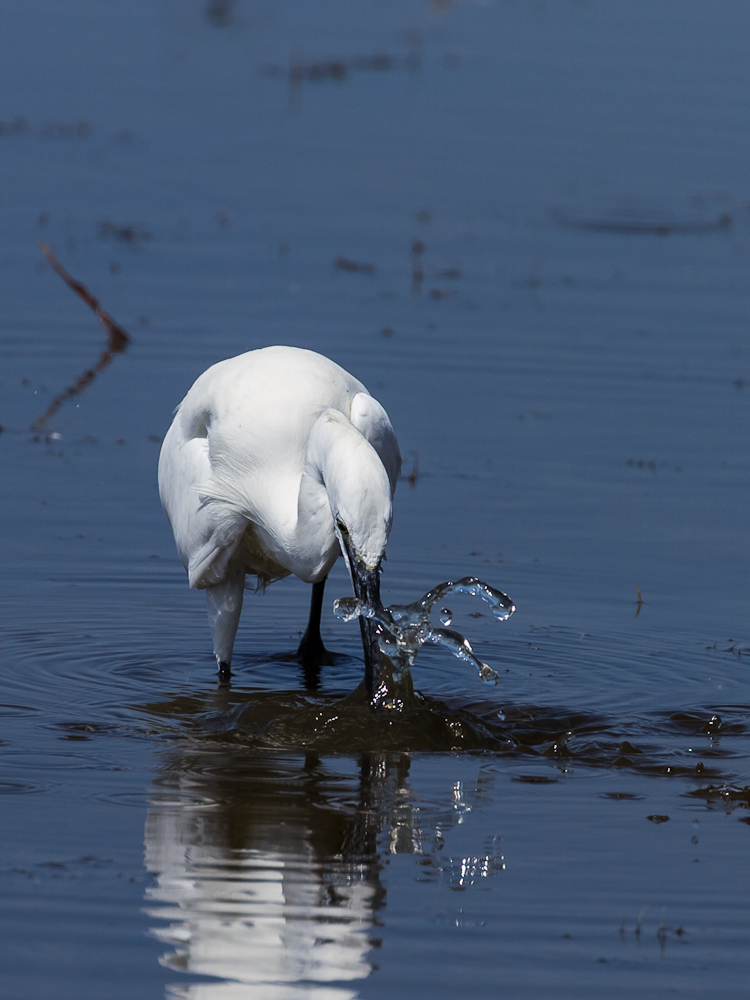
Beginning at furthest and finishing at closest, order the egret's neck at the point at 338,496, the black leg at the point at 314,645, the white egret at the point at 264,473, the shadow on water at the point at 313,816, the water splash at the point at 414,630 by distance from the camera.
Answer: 1. the black leg at the point at 314,645
2. the white egret at the point at 264,473
3. the water splash at the point at 414,630
4. the egret's neck at the point at 338,496
5. the shadow on water at the point at 313,816

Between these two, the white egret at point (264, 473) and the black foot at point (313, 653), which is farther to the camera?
the black foot at point (313, 653)

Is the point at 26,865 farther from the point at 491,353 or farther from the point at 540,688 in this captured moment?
the point at 491,353

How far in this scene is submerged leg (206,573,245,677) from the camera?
8195 millimetres

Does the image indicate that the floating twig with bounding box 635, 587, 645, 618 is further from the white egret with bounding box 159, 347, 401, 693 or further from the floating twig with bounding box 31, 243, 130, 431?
the floating twig with bounding box 31, 243, 130, 431

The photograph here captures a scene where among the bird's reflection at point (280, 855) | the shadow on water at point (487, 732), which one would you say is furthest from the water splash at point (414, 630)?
the bird's reflection at point (280, 855)

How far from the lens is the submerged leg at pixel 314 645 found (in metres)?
8.62

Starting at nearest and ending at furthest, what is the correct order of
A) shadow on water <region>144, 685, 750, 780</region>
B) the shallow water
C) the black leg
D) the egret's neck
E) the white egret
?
the shallow water
the egret's neck
the white egret
shadow on water <region>144, 685, 750, 780</region>
the black leg

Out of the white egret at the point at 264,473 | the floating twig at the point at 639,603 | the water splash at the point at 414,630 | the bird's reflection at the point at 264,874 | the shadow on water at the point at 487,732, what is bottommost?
the bird's reflection at the point at 264,874

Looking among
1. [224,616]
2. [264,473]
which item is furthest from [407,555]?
[264,473]

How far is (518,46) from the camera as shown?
1188 inches

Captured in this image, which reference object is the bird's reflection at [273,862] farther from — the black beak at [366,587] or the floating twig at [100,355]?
the floating twig at [100,355]

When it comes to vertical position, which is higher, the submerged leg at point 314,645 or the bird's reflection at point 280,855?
the submerged leg at point 314,645

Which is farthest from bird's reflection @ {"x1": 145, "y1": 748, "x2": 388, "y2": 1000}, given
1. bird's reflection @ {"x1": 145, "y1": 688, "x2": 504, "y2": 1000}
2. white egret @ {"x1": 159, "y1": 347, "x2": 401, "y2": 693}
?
white egret @ {"x1": 159, "y1": 347, "x2": 401, "y2": 693}

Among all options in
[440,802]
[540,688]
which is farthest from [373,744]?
[540,688]
